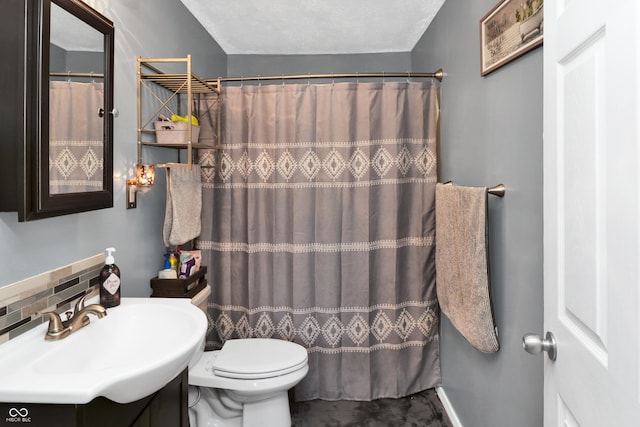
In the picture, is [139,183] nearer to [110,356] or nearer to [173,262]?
[173,262]

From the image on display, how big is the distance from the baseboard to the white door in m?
1.37

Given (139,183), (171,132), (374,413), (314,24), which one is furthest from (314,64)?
(374,413)

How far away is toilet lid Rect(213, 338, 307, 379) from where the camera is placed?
1.98m

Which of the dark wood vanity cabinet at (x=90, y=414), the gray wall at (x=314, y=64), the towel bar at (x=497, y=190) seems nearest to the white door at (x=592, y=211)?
the towel bar at (x=497, y=190)

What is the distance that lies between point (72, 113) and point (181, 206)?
0.88m

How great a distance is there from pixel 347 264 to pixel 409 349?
0.65 meters

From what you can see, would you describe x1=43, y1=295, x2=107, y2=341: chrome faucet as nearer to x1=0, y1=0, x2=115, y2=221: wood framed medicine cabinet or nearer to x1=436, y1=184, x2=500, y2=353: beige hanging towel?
x1=0, y1=0, x2=115, y2=221: wood framed medicine cabinet

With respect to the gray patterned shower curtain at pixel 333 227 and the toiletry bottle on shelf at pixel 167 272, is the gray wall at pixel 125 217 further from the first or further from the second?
the gray patterned shower curtain at pixel 333 227

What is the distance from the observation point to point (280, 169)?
2447 millimetres

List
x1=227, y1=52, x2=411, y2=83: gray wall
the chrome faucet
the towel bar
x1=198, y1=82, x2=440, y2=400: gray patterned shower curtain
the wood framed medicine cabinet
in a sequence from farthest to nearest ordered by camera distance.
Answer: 1. x1=227, y1=52, x2=411, y2=83: gray wall
2. x1=198, y1=82, x2=440, y2=400: gray patterned shower curtain
3. the towel bar
4. the chrome faucet
5. the wood framed medicine cabinet

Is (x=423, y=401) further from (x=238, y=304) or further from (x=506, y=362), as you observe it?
(x=238, y=304)

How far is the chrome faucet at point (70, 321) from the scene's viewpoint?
120 centimetres

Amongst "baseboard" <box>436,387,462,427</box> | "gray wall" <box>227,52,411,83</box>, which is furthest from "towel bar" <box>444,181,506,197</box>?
"gray wall" <box>227,52,411,83</box>

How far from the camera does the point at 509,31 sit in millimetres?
1525
